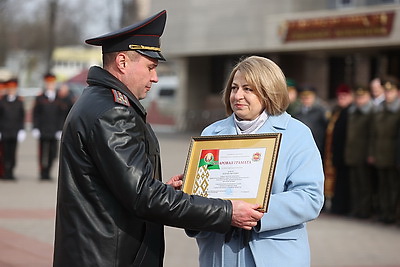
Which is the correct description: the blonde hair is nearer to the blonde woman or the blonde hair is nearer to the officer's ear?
the blonde woman

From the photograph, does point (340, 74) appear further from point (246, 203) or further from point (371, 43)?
point (246, 203)

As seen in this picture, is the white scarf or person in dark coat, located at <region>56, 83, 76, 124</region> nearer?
the white scarf

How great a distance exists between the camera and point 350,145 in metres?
10.7

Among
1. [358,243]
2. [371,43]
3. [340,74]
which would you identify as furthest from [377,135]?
[340,74]

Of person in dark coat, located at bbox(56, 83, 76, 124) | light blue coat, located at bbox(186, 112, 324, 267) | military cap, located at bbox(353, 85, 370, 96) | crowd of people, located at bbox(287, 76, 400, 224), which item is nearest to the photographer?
light blue coat, located at bbox(186, 112, 324, 267)

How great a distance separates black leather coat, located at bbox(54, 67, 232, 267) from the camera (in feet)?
10.5

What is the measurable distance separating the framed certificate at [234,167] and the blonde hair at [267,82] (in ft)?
0.87

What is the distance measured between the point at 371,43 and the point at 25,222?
49.9 ft

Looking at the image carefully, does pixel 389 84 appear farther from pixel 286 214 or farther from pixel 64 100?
pixel 64 100

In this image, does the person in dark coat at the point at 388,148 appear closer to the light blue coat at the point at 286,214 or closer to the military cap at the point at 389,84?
the military cap at the point at 389,84

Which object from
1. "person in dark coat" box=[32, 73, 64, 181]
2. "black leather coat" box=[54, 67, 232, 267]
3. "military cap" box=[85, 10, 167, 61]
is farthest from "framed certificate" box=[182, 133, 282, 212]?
"person in dark coat" box=[32, 73, 64, 181]

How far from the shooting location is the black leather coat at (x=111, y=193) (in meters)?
3.21

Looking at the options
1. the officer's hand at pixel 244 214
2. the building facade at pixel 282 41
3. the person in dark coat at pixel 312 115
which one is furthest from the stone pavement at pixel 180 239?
the building facade at pixel 282 41

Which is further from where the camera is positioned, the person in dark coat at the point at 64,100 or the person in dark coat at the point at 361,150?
the person in dark coat at the point at 64,100
